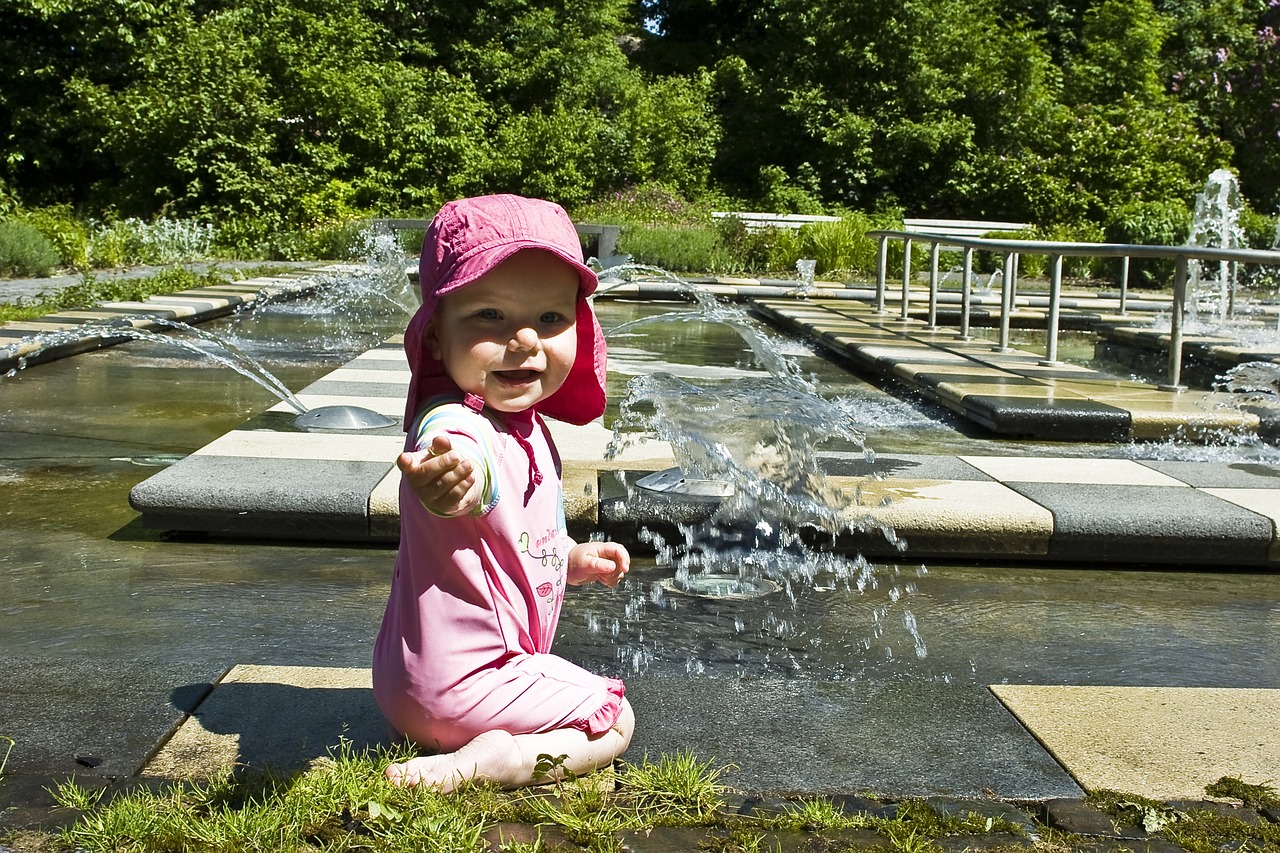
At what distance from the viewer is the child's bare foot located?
1996 millimetres

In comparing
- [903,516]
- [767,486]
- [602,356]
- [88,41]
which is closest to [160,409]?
[767,486]

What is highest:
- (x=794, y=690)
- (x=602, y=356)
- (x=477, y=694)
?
(x=602, y=356)

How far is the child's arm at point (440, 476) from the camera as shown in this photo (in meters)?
1.89

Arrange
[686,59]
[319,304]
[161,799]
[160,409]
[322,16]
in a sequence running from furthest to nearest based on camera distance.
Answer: [686,59], [322,16], [319,304], [160,409], [161,799]

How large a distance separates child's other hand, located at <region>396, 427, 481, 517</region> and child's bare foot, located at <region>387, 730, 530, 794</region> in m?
0.40

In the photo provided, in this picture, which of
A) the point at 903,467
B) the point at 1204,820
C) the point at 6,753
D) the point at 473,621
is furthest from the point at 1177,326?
the point at 6,753

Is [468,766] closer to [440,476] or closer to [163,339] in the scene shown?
[440,476]

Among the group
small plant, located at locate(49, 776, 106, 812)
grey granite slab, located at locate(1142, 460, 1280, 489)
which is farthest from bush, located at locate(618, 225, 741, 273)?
small plant, located at locate(49, 776, 106, 812)

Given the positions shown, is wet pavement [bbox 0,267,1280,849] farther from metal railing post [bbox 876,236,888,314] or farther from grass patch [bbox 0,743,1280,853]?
metal railing post [bbox 876,236,888,314]

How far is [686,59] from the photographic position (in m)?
27.3

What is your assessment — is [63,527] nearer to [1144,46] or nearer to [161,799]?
[161,799]

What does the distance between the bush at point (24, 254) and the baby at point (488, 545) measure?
1201cm

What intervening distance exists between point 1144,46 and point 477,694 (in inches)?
969

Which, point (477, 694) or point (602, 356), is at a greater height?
point (602, 356)
